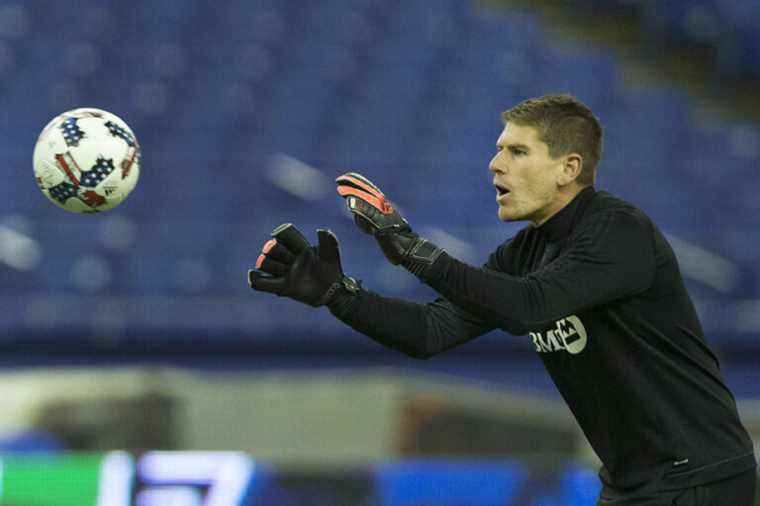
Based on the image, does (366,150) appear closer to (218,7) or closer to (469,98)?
(469,98)

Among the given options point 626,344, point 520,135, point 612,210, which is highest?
point 520,135

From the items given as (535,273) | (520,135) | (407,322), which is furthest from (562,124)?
(407,322)

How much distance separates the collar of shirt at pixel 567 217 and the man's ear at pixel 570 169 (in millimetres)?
61

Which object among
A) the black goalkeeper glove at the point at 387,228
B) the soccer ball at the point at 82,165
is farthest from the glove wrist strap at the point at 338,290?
the soccer ball at the point at 82,165

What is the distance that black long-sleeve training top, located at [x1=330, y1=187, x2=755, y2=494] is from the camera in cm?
334

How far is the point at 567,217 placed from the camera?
3605 millimetres

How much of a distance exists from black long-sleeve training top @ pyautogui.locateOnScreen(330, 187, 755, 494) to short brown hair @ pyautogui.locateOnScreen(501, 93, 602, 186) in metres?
0.13

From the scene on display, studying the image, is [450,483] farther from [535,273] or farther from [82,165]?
[535,273]

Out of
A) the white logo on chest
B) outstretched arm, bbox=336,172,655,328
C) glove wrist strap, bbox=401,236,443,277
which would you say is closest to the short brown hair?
outstretched arm, bbox=336,172,655,328

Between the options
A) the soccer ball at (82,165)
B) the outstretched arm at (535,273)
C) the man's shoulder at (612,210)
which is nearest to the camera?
the outstretched arm at (535,273)

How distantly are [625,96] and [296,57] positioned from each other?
308 cm

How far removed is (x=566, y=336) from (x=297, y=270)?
2.55 feet

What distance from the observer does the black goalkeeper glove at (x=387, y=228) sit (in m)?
3.30

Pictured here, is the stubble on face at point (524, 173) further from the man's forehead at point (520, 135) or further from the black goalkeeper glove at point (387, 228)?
the black goalkeeper glove at point (387, 228)
